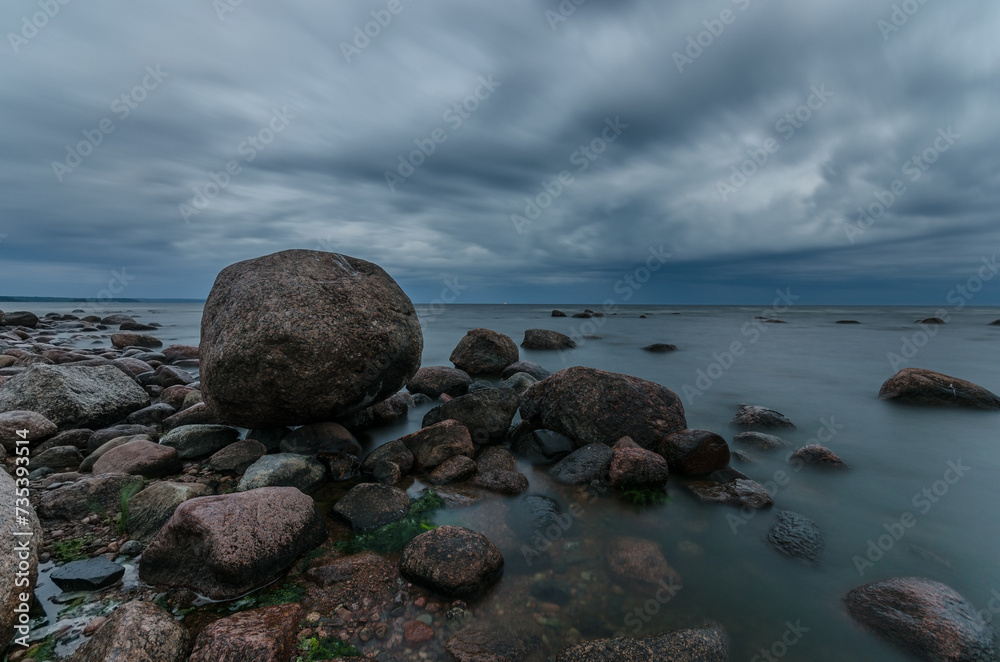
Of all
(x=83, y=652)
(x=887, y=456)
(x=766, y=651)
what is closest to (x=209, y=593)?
(x=83, y=652)

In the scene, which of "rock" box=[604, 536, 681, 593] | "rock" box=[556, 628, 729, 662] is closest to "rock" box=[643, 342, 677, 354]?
"rock" box=[604, 536, 681, 593]

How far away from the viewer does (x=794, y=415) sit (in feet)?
33.9

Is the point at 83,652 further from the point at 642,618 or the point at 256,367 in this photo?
the point at 642,618

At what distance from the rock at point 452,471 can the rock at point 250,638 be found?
9.14 feet

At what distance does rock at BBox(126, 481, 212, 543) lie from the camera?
452 cm

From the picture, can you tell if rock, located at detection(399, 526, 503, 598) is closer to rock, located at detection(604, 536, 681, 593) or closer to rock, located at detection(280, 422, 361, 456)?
rock, located at detection(604, 536, 681, 593)

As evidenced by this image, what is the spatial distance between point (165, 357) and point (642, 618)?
18236 millimetres

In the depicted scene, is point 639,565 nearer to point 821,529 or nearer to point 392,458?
point 821,529

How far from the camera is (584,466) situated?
644cm

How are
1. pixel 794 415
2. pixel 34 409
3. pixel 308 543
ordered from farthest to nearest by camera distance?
pixel 794 415 → pixel 34 409 → pixel 308 543

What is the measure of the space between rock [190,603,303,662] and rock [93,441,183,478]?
3556 millimetres

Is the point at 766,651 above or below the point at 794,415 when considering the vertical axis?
below

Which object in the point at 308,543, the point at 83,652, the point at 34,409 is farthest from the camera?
the point at 34,409

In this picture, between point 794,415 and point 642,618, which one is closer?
point 642,618
